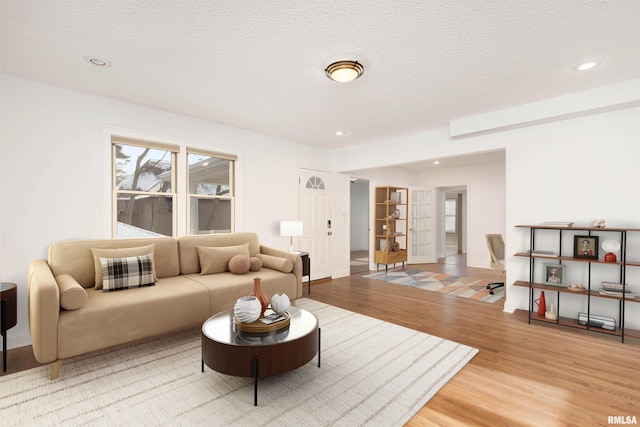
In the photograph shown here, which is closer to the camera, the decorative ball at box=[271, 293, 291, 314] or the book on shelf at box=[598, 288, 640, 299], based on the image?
the decorative ball at box=[271, 293, 291, 314]

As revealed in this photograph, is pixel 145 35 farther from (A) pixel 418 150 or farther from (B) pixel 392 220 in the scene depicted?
(B) pixel 392 220

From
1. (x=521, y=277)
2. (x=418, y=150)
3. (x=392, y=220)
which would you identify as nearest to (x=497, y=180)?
(x=392, y=220)

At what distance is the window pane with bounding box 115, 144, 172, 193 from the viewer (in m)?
3.67

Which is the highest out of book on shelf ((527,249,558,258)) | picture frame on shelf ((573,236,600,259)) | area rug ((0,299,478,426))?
picture frame on shelf ((573,236,600,259))

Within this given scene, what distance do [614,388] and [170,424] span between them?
3085mm

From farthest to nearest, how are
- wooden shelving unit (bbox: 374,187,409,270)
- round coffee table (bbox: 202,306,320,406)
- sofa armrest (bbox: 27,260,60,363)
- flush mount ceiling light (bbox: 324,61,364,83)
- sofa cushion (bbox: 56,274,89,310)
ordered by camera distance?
wooden shelving unit (bbox: 374,187,409,270) → flush mount ceiling light (bbox: 324,61,364,83) → sofa cushion (bbox: 56,274,89,310) → sofa armrest (bbox: 27,260,60,363) → round coffee table (bbox: 202,306,320,406)

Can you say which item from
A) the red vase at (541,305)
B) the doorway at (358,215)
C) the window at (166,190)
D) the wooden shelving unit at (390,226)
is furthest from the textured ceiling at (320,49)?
the doorway at (358,215)

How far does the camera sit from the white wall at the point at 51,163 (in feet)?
9.48

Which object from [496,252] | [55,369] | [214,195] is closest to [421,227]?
[496,252]

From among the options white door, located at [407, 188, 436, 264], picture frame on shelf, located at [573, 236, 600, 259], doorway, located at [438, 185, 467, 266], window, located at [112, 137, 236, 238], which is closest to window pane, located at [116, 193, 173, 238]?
window, located at [112, 137, 236, 238]

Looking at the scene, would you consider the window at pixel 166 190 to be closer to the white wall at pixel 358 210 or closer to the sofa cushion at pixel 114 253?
the sofa cushion at pixel 114 253

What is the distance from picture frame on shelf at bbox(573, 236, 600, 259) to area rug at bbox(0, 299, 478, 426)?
1.76m

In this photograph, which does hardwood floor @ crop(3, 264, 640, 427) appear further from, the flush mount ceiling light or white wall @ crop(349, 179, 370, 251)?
white wall @ crop(349, 179, 370, 251)

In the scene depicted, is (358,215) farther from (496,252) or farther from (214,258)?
(214,258)
